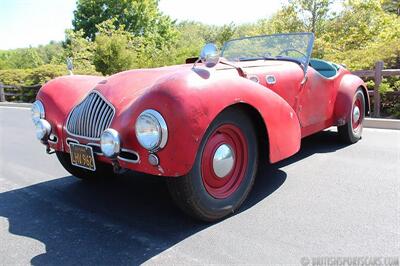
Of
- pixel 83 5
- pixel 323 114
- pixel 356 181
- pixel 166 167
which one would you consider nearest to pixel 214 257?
pixel 166 167

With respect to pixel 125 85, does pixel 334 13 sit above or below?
above

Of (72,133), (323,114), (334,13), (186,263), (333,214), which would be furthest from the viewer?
(334,13)

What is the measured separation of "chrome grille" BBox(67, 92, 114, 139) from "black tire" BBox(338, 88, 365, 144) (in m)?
3.14

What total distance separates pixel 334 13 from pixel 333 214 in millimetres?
17980

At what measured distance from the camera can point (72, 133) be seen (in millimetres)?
3076

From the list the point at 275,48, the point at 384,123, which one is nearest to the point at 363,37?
the point at 384,123

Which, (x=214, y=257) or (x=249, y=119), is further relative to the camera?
(x=249, y=119)

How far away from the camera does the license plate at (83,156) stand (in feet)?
9.22

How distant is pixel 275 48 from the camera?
14.8ft

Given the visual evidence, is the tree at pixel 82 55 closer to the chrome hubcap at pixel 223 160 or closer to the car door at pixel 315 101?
the car door at pixel 315 101

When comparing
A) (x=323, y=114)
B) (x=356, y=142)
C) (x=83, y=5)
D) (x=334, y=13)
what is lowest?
(x=356, y=142)

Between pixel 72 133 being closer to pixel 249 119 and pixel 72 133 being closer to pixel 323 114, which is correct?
pixel 249 119

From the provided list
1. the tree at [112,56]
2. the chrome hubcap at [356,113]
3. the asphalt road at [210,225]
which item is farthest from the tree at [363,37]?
the tree at [112,56]

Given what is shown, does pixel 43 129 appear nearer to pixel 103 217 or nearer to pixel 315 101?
pixel 103 217
